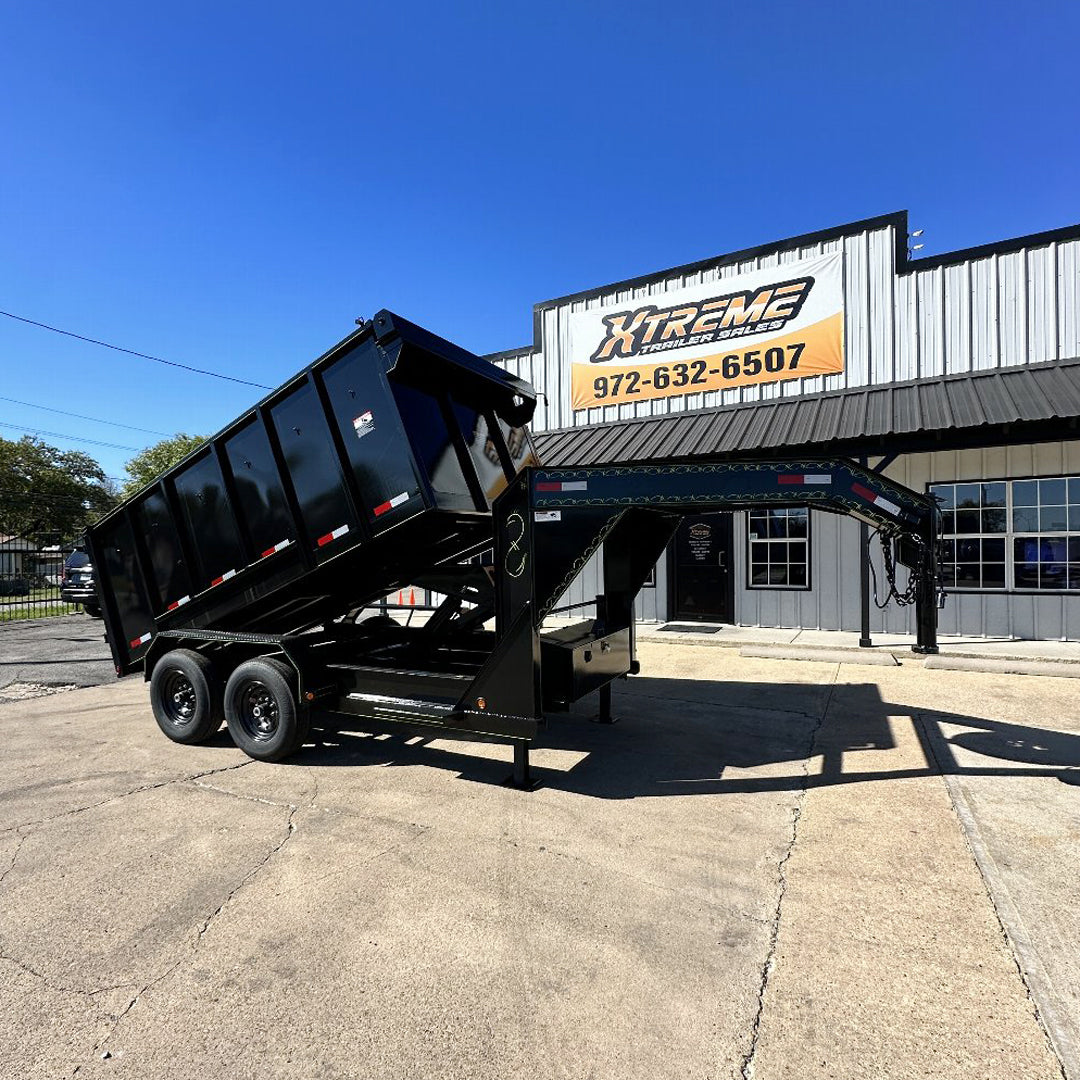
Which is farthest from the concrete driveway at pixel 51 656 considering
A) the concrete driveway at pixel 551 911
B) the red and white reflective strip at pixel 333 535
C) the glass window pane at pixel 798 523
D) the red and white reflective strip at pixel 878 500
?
the glass window pane at pixel 798 523

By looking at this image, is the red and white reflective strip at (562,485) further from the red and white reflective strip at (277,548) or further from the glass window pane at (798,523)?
the glass window pane at (798,523)

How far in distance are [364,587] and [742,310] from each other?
33.8 feet

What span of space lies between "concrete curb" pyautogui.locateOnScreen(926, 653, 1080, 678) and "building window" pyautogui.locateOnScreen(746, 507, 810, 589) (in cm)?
328

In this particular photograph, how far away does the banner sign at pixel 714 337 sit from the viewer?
1234cm

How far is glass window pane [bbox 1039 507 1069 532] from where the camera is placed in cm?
1054

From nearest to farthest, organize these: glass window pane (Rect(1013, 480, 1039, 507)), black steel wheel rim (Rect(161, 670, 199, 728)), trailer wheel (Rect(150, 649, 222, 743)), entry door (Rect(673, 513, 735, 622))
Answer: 1. trailer wheel (Rect(150, 649, 222, 743))
2. black steel wheel rim (Rect(161, 670, 199, 728))
3. glass window pane (Rect(1013, 480, 1039, 507))
4. entry door (Rect(673, 513, 735, 622))

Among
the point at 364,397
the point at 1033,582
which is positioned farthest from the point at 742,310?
the point at 364,397

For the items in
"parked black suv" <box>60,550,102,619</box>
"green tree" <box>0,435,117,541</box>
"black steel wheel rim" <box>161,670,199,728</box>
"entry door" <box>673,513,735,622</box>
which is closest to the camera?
"black steel wheel rim" <box>161,670,199,728</box>

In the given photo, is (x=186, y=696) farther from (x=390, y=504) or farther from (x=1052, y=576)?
(x=1052, y=576)

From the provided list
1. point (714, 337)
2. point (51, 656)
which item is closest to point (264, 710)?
point (51, 656)

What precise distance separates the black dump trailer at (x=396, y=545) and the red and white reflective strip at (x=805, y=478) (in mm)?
37

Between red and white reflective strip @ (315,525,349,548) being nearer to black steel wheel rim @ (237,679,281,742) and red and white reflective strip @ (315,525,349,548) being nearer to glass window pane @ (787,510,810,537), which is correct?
black steel wheel rim @ (237,679,281,742)

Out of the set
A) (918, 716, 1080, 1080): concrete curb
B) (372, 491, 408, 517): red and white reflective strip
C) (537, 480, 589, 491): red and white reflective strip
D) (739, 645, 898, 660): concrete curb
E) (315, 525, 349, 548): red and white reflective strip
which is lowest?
(918, 716, 1080, 1080): concrete curb

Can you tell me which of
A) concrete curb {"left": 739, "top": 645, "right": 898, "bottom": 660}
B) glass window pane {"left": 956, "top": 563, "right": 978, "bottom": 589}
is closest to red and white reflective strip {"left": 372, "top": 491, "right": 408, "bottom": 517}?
concrete curb {"left": 739, "top": 645, "right": 898, "bottom": 660}
